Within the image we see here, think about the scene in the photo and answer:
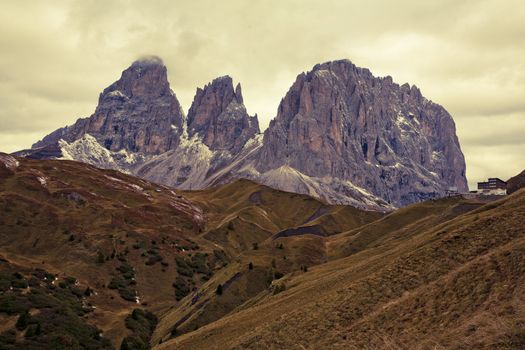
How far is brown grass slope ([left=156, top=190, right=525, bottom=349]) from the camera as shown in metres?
33.8

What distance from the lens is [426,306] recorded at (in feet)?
129

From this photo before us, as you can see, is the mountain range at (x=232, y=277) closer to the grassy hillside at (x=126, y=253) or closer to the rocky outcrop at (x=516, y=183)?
the grassy hillside at (x=126, y=253)

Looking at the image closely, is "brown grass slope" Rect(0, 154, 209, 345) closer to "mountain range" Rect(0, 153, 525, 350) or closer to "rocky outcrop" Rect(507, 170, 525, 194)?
"mountain range" Rect(0, 153, 525, 350)

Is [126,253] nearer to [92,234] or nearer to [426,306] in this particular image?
[92,234]

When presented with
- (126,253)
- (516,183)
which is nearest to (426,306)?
(126,253)

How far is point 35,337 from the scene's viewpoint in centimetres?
6738

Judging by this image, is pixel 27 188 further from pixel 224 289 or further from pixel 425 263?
pixel 425 263

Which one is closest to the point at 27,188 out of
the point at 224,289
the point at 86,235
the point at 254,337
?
the point at 86,235

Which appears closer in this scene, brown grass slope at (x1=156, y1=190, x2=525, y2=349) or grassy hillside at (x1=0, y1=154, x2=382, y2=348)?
brown grass slope at (x1=156, y1=190, x2=525, y2=349)

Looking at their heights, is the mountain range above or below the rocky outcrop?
below

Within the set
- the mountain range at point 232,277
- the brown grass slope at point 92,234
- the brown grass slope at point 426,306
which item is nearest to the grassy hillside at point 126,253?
the brown grass slope at point 92,234

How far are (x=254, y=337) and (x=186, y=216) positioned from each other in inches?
5928

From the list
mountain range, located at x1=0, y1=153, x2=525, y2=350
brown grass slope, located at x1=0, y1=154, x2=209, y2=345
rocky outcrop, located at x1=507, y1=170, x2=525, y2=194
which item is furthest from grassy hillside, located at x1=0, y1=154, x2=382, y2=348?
rocky outcrop, located at x1=507, y1=170, x2=525, y2=194

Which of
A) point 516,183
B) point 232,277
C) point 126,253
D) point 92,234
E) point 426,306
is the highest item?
point 516,183
